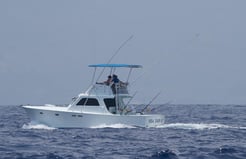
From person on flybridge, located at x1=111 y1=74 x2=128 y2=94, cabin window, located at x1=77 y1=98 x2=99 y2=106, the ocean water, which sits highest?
person on flybridge, located at x1=111 y1=74 x2=128 y2=94

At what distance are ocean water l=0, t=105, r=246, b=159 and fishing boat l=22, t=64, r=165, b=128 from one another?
58 centimetres

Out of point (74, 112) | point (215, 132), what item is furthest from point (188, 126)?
point (74, 112)

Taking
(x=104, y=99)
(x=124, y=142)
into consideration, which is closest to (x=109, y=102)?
(x=104, y=99)

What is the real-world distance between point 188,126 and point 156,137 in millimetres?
8748

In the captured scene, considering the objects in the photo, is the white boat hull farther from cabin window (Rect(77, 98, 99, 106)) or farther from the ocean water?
cabin window (Rect(77, 98, 99, 106))

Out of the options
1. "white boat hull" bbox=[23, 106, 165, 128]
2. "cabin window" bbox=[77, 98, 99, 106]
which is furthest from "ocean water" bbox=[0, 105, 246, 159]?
"cabin window" bbox=[77, 98, 99, 106]

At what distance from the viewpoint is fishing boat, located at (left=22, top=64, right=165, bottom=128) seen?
4084 centimetres

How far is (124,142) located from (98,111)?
10.6 meters

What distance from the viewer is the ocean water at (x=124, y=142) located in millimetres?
25391

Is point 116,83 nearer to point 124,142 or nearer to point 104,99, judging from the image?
point 104,99

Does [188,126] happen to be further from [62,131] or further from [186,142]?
[186,142]

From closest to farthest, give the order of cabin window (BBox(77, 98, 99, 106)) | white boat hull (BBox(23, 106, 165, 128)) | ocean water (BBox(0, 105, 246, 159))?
1. ocean water (BBox(0, 105, 246, 159))
2. white boat hull (BBox(23, 106, 165, 128))
3. cabin window (BBox(77, 98, 99, 106))

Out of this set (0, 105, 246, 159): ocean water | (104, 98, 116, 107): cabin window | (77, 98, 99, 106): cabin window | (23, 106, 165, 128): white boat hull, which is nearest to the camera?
(0, 105, 246, 159): ocean water

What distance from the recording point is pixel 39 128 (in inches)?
1613
